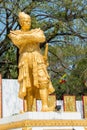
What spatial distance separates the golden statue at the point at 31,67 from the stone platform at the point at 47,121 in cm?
25

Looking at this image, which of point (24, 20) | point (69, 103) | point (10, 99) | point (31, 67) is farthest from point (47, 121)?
point (69, 103)

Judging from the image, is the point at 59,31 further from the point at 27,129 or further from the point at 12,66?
the point at 27,129

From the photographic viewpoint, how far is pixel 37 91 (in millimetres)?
8820

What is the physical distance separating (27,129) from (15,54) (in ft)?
27.9

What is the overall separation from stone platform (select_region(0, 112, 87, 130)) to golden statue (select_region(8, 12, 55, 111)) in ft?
0.82

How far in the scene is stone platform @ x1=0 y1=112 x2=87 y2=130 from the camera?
322 inches

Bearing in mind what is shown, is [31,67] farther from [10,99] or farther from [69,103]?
[69,103]

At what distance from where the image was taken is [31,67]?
8.76 metres

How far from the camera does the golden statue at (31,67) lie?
28.4ft

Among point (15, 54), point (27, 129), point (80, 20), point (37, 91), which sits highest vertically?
point (80, 20)

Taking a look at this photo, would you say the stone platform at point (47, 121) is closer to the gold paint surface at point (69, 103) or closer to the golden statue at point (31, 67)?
the golden statue at point (31, 67)

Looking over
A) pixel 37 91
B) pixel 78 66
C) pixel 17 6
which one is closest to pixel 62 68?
pixel 78 66

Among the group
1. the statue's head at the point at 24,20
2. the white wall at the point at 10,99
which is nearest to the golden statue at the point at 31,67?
the statue's head at the point at 24,20

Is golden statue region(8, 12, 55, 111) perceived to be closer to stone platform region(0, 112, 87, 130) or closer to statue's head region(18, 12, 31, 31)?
statue's head region(18, 12, 31, 31)
